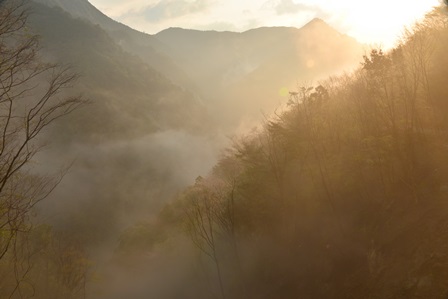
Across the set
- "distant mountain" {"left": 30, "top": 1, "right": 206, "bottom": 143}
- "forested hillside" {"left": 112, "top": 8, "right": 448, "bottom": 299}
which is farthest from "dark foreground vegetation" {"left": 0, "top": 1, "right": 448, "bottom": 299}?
"distant mountain" {"left": 30, "top": 1, "right": 206, "bottom": 143}

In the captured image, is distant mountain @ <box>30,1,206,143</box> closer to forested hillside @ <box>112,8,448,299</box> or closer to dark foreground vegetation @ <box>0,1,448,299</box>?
dark foreground vegetation @ <box>0,1,448,299</box>

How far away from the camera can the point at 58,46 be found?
17300 centimetres

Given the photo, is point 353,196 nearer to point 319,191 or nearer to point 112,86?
point 319,191

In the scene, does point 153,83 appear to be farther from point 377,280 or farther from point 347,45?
point 377,280

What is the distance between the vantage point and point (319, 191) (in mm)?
23719

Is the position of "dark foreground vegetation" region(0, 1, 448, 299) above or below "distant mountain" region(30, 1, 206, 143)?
below

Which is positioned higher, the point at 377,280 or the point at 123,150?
the point at 123,150

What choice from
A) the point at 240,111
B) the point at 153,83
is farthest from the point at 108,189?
the point at 240,111

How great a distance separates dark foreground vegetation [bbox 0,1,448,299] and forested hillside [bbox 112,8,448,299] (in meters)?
0.08

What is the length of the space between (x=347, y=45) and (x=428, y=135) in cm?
15079

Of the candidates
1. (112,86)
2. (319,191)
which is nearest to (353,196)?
(319,191)

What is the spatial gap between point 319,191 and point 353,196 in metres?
3.46

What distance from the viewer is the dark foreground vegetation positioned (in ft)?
29.4

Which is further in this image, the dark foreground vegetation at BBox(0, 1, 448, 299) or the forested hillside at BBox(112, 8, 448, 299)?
the forested hillside at BBox(112, 8, 448, 299)
